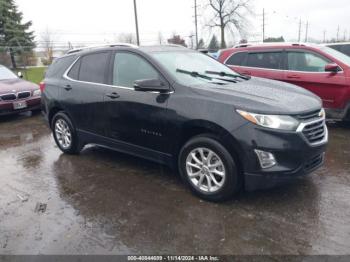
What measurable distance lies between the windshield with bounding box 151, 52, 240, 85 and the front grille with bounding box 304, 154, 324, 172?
1.51m

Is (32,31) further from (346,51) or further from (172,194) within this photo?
(172,194)

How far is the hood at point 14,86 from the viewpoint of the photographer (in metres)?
8.55

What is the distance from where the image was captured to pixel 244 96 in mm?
3484

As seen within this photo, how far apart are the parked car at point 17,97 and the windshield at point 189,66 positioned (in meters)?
5.73

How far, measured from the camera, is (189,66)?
4324 millimetres

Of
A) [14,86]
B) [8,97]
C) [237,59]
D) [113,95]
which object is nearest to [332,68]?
[237,59]

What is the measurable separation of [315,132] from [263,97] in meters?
0.66

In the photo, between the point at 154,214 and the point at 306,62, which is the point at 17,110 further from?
the point at 306,62

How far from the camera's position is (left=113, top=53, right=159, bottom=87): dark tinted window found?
4.11 m

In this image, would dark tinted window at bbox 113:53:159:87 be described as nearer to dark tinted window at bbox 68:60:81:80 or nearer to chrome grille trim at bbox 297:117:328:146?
dark tinted window at bbox 68:60:81:80

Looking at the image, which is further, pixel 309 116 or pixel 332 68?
pixel 332 68

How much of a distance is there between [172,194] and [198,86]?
4.27 feet

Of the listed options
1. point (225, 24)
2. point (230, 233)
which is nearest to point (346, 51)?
point (230, 233)

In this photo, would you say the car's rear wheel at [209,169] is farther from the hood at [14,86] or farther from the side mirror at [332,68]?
the hood at [14,86]
